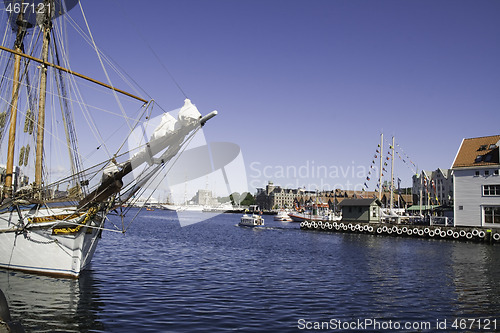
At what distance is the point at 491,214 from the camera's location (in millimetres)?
52219

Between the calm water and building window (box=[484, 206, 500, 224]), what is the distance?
22445 millimetres

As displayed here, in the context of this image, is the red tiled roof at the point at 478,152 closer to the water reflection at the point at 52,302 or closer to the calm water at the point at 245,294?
the calm water at the point at 245,294

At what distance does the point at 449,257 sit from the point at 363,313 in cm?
2359

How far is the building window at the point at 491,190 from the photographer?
51531 mm

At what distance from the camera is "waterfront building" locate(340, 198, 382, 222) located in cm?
6906

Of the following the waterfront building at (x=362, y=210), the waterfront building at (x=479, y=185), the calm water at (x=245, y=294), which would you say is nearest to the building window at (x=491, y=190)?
the waterfront building at (x=479, y=185)

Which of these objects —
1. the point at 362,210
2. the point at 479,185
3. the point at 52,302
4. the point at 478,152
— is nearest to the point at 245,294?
the point at 52,302

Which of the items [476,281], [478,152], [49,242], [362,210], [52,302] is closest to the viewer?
[52,302]

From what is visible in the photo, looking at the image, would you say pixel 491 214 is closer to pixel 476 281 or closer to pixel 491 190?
pixel 491 190

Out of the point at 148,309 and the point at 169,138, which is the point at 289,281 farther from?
the point at 169,138

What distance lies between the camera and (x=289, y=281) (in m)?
23.6

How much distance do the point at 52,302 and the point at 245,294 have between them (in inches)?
353

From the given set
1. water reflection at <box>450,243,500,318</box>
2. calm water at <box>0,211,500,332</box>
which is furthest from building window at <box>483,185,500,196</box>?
calm water at <box>0,211,500,332</box>

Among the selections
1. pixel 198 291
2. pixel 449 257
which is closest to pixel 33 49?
pixel 198 291
